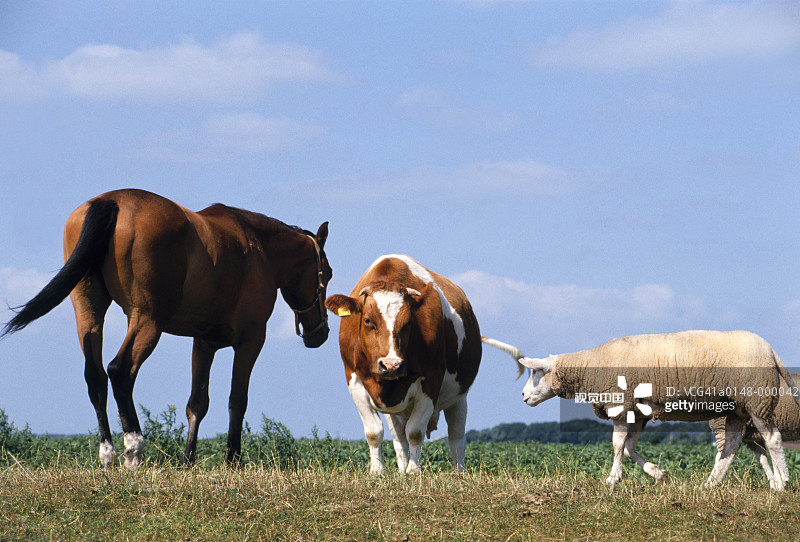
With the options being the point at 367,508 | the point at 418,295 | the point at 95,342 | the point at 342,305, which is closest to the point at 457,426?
the point at 418,295

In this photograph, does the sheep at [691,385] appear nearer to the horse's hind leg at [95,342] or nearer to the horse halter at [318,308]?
the horse halter at [318,308]

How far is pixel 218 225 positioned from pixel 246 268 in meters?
0.68

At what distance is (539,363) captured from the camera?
1231 cm

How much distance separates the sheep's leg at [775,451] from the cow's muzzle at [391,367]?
4434 millimetres

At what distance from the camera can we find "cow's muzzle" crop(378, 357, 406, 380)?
34.3 ft

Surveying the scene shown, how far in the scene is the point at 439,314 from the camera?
11.5 m

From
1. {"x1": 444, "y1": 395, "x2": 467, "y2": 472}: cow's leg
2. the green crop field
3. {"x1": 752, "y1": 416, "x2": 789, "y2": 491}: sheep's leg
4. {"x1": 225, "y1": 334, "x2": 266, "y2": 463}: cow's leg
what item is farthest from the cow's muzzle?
{"x1": 752, "y1": 416, "x2": 789, "y2": 491}: sheep's leg

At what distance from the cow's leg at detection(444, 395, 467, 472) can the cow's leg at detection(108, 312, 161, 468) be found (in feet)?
15.0

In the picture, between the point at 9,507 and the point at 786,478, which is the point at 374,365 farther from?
the point at 786,478

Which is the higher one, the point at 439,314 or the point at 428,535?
the point at 439,314

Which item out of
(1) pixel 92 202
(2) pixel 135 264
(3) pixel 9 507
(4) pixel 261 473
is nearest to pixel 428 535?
(4) pixel 261 473

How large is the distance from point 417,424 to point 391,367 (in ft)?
3.63

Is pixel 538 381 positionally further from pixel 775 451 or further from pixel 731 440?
pixel 775 451

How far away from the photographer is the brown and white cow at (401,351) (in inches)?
423
